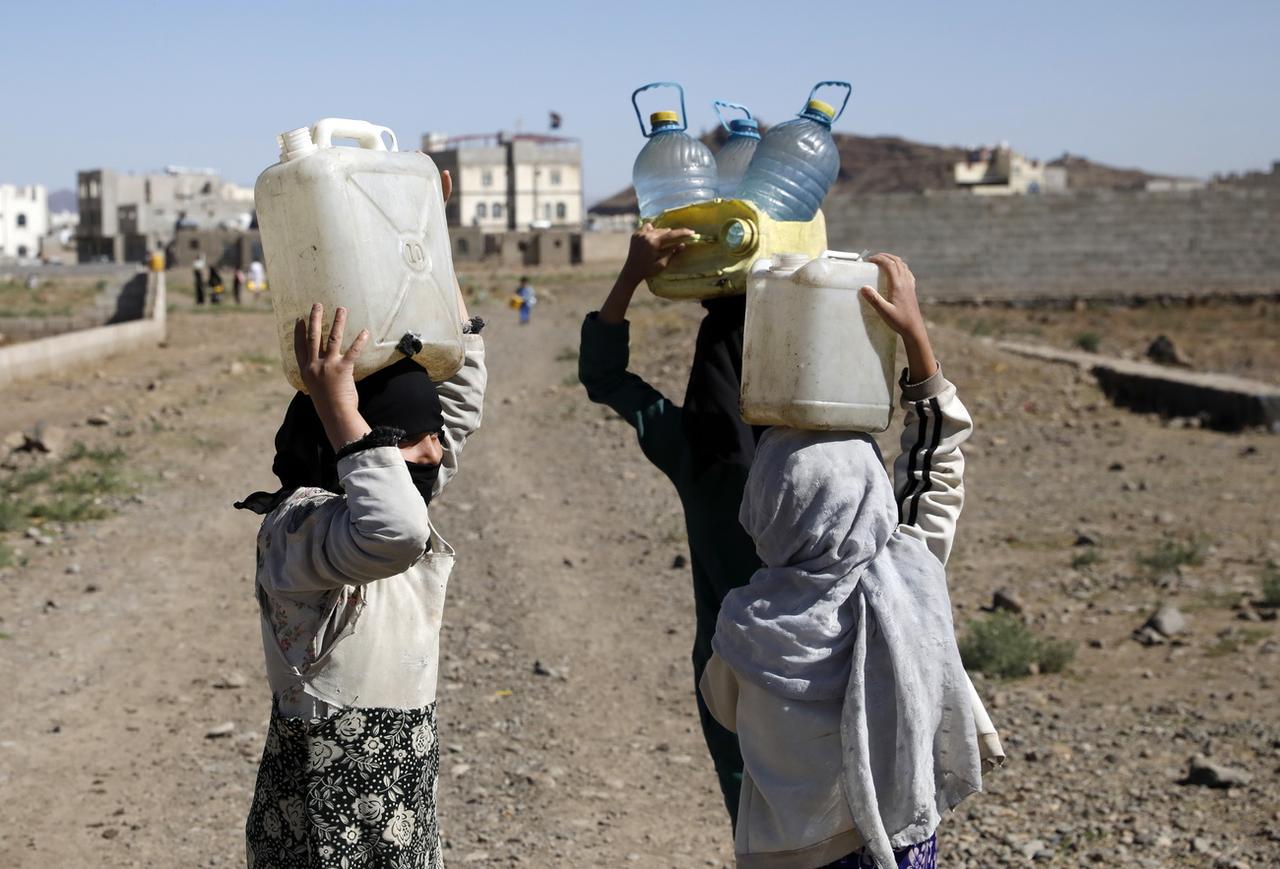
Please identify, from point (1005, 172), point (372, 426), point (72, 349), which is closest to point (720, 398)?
point (372, 426)

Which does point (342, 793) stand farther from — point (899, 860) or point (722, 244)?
point (722, 244)

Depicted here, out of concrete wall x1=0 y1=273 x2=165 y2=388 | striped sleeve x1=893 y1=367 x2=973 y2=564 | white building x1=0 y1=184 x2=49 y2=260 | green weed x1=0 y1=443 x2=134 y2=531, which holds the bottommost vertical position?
green weed x1=0 y1=443 x2=134 y2=531

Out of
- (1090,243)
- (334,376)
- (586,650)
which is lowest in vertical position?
(586,650)

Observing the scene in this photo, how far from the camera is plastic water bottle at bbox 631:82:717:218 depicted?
295cm

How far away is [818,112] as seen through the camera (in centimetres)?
283

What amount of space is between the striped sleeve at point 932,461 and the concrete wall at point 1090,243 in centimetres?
2307

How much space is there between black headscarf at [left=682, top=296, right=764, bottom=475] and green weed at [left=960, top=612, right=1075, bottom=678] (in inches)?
128

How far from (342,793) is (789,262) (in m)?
1.08

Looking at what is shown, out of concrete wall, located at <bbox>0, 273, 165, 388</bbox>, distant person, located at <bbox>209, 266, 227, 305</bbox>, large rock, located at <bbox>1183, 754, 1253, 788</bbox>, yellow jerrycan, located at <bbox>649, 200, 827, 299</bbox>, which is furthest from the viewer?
distant person, located at <bbox>209, 266, 227, 305</bbox>

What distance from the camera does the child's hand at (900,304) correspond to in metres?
2.13

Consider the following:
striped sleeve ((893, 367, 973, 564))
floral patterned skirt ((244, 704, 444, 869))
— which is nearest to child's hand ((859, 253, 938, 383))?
striped sleeve ((893, 367, 973, 564))

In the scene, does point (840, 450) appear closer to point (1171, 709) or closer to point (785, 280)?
point (785, 280)

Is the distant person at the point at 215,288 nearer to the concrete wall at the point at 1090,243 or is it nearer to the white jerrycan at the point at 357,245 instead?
the concrete wall at the point at 1090,243

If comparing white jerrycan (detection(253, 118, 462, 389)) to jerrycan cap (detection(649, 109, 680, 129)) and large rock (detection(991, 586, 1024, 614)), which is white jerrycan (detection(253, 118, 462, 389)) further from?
large rock (detection(991, 586, 1024, 614))
